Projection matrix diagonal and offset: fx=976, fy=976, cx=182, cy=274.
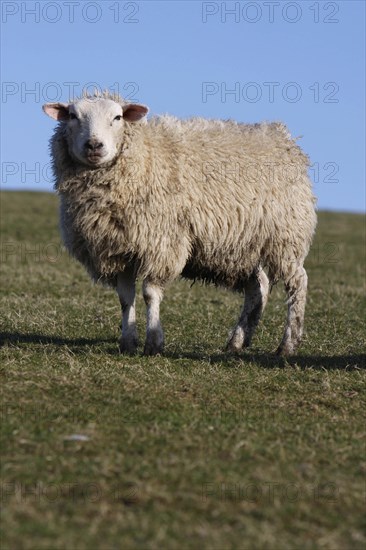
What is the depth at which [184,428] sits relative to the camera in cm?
661

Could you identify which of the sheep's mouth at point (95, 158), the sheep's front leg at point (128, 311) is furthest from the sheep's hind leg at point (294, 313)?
the sheep's mouth at point (95, 158)

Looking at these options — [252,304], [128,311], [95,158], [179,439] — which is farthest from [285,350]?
[179,439]

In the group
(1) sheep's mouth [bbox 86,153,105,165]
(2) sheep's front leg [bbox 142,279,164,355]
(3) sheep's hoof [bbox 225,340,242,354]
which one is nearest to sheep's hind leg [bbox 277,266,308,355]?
(3) sheep's hoof [bbox 225,340,242,354]

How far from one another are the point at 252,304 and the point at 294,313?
0.52m

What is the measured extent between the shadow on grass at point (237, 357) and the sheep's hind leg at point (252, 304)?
297 mm

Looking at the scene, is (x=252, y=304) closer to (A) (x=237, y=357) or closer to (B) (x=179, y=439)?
(A) (x=237, y=357)

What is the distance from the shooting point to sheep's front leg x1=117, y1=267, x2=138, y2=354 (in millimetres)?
9742

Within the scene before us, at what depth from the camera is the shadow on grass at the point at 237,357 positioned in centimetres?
959

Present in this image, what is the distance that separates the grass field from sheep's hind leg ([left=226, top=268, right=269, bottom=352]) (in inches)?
8.6

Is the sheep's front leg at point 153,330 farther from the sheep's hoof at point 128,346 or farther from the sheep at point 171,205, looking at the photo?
the sheep's hoof at point 128,346

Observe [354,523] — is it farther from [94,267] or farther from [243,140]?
[243,140]

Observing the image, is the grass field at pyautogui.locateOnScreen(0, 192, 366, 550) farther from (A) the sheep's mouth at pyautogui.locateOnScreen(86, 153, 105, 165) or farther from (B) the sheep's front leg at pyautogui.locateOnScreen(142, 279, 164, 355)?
(A) the sheep's mouth at pyautogui.locateOnScreen(86, 153, 105, 165)

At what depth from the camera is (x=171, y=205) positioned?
9.60m

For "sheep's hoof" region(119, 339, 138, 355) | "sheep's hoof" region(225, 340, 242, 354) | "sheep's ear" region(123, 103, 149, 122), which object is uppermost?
"sheep's ear" region(123, 103, 149, 122)
